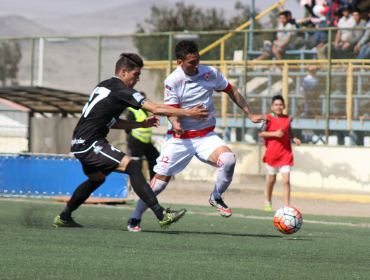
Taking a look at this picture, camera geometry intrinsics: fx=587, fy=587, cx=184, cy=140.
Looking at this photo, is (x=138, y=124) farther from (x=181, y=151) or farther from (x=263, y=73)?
(x=263, y=73)

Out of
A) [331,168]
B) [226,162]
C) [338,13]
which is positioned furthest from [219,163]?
[338,13]

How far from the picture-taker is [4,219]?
7914 mm

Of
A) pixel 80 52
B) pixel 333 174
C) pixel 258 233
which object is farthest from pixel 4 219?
pixel 80 52

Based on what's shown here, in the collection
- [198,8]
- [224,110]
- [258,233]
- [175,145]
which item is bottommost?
[258,233]

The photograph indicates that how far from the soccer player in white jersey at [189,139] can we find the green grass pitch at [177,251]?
22.1 inches

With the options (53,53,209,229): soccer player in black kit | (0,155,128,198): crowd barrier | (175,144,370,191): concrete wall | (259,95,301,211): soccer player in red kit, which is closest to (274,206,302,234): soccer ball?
(53,53,209,229): soccer player in black kit

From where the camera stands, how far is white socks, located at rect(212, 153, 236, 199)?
22.7 feet

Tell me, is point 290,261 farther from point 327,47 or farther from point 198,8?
point 198,8

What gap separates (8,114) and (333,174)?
31.1ft

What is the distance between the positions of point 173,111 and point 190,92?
0.79 meters

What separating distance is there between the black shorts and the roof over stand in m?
7.89

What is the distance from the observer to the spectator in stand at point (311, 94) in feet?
47.4

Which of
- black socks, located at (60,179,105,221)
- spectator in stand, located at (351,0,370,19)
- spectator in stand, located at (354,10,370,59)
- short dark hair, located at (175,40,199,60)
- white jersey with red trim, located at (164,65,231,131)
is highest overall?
spectator in stand, located at (351,0,370,19)

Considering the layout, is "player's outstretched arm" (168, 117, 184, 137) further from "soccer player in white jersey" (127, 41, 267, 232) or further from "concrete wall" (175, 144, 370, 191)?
"concrete wall" (175, 144, 370, 191)
